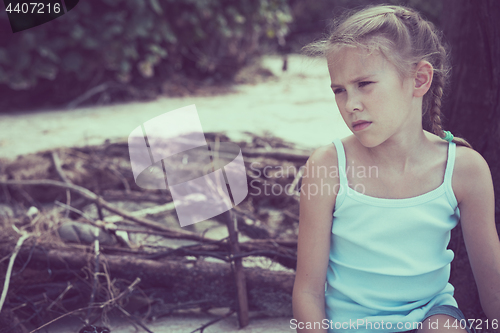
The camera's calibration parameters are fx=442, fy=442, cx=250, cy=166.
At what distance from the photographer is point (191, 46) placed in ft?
22.1

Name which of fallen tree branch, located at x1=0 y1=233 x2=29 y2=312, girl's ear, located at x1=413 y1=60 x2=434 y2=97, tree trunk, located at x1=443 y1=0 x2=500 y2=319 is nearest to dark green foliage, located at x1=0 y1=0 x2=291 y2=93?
fallen tree branch, located at x1=0 y1=233 x2=29 y2=312

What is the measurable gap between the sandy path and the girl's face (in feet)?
7.29

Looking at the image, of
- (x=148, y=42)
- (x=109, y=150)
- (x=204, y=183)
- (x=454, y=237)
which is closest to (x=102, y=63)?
(x=148, y=42)

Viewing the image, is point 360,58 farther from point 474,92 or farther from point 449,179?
point 474,92

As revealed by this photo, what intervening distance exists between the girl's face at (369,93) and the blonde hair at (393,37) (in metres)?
0.02

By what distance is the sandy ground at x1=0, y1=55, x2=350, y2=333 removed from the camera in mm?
3969

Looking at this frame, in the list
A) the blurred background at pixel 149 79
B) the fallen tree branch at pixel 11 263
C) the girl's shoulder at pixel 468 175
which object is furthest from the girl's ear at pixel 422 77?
the fallen tree branch at pixel 11 263

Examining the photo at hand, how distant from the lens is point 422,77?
1.19 m

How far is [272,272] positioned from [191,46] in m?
5.56

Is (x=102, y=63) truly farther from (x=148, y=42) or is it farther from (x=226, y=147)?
(x=226, y=147)

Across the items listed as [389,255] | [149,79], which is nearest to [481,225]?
[389,255]

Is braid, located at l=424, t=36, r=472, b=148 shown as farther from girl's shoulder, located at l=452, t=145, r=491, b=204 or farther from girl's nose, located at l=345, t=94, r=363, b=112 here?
girl's nose, located at l=345, t=94, r=363, b=112

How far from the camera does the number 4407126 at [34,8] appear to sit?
15.4 feet

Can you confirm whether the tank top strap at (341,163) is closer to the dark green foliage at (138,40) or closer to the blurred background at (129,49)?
the blurred background at (129,49)
